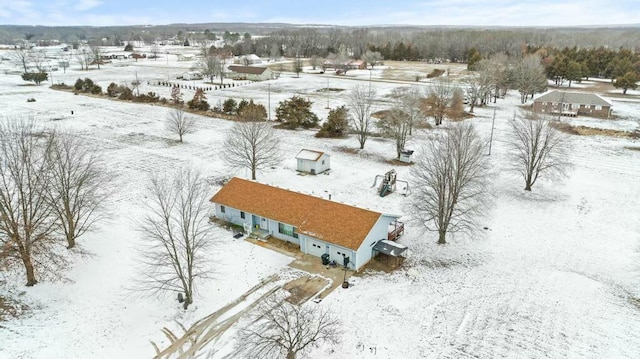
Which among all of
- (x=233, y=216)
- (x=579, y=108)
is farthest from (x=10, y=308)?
(x=579, y=108)

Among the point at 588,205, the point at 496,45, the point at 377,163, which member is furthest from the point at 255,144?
the point at 496,45

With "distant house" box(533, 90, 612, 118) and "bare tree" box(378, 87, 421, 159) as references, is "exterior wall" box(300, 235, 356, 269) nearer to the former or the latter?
"bare tree" box(378, 87, 421, 159)

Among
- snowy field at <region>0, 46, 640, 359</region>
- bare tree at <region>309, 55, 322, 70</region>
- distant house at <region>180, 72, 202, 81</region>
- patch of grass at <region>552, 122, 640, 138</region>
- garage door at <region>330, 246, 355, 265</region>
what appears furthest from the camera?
bare tree at <region>309, 55, 322, 70</region>

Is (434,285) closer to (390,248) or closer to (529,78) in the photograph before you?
(390,248)

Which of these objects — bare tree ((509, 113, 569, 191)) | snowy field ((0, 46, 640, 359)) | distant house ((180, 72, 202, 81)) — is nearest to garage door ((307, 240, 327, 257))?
snowy field ((0, 46, 640, 359))

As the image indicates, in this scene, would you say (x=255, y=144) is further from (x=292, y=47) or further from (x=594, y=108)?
(x=292, y=47)

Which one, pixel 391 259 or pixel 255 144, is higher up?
pixel 255 144

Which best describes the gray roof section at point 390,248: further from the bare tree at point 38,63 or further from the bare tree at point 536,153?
the bare tree at point 38,63
